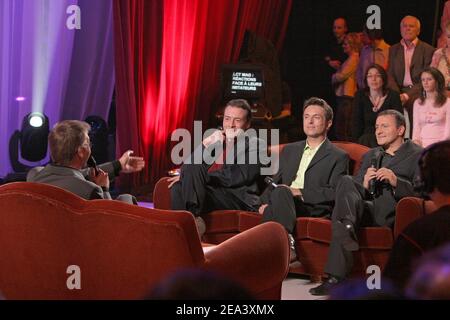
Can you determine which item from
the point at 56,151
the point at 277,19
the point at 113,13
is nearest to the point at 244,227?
the point at 56,151

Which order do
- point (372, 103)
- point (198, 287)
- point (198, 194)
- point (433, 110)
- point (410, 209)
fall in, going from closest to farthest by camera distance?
point (198, 287)
point (410, 209)
point (198, 194)
point (433, 110)
point (372, 103)

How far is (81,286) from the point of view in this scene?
2924 millimetres

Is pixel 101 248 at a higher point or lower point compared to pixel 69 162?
lower

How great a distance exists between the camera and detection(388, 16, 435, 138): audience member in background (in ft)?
24.7

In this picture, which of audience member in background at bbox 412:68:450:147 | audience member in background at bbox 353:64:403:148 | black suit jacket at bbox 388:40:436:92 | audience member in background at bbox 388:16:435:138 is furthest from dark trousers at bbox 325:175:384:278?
black suit jacket at bbox 388:40:436:92

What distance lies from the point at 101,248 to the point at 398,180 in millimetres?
2121

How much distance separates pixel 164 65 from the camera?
26.0 ft

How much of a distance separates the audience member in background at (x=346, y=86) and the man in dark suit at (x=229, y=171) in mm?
3442

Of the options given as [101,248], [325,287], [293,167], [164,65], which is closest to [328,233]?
[325,287]

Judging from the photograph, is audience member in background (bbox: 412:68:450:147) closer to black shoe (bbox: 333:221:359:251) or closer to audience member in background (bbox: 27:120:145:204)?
black shoe (bbox: 333:221:359:251)

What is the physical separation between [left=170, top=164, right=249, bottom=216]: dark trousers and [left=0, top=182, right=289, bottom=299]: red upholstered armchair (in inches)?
69.0

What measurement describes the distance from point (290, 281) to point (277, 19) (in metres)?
5.10

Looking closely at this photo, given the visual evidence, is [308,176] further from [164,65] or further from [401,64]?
[164,65]
